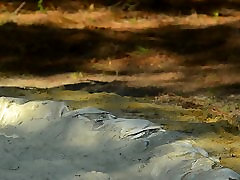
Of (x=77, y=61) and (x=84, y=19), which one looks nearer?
(x=77, y=61)

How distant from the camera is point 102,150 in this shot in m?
1.38

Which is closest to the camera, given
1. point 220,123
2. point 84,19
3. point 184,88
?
point 220,123

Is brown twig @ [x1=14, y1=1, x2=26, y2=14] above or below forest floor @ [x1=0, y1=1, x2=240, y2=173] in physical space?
above

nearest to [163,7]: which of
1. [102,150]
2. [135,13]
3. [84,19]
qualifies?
[135,13]

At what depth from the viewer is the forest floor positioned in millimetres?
4285

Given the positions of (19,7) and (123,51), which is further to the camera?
(19,7)

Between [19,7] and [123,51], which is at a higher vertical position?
[19,7]

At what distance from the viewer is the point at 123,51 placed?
494 centimetres

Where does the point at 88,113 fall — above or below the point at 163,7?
above

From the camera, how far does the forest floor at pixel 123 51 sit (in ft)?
14.1

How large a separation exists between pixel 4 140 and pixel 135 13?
4301 millimetres

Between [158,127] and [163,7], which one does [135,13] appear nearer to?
[163,7]

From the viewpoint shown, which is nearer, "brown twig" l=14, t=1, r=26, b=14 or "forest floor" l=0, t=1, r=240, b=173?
"forest floor" l=0, t=1, r=240, b=173

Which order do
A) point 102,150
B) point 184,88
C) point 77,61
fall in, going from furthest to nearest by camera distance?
point 77,61, point 184,88, point 102,150
